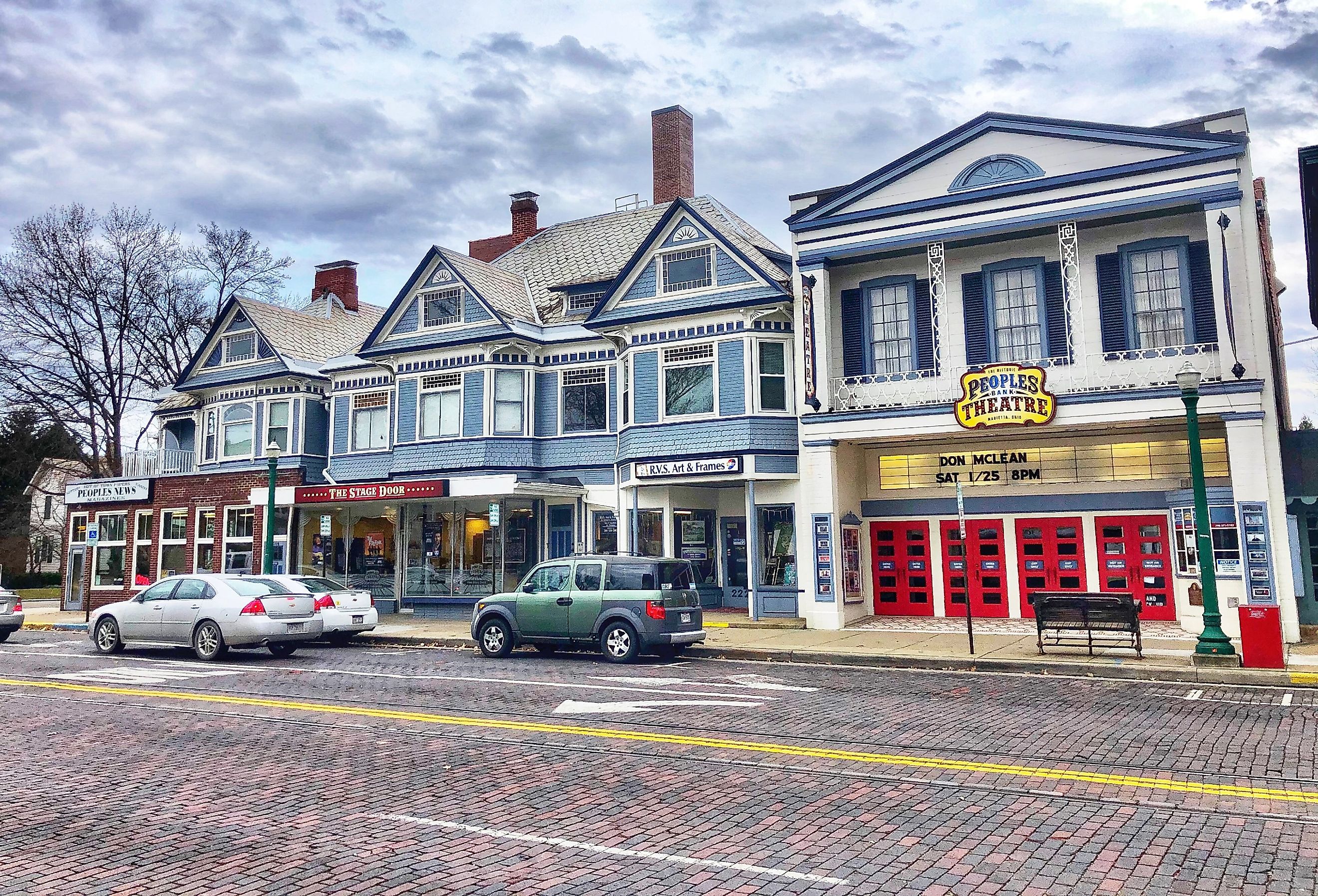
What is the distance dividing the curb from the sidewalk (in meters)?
0.01

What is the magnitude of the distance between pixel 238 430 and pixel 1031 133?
24.9 m

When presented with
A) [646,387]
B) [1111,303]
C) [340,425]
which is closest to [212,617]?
[646,387]

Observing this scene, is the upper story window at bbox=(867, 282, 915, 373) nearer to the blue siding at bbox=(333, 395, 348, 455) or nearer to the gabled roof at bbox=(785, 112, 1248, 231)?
the gabled roof at bbox=(785, 112, 1248, 231)

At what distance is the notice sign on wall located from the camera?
21938 mm

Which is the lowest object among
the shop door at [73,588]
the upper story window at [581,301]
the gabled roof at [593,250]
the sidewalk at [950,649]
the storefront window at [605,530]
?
the sidewalk at [950,649]

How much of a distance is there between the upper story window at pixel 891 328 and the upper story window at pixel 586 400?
739 centimetres

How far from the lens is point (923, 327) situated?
71.8ft

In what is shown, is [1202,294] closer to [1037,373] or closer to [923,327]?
[1037,373]

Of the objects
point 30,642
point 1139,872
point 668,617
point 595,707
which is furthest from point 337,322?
point 1139,872

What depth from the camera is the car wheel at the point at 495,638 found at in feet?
56.7

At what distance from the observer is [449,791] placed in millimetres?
7668

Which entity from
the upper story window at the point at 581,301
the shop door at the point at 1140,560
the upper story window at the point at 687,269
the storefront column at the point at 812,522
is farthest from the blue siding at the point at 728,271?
the shop door at the point at 1140,560

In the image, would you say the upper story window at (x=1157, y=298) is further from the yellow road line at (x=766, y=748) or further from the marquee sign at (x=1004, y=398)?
the yellow road line at (x=766, y=748)

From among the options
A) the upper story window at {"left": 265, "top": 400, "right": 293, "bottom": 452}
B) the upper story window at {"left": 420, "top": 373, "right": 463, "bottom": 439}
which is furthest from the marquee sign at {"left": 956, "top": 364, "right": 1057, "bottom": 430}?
the upper story window at {"left": 265, "top": 400, "right": 293, "bottom": 452}
